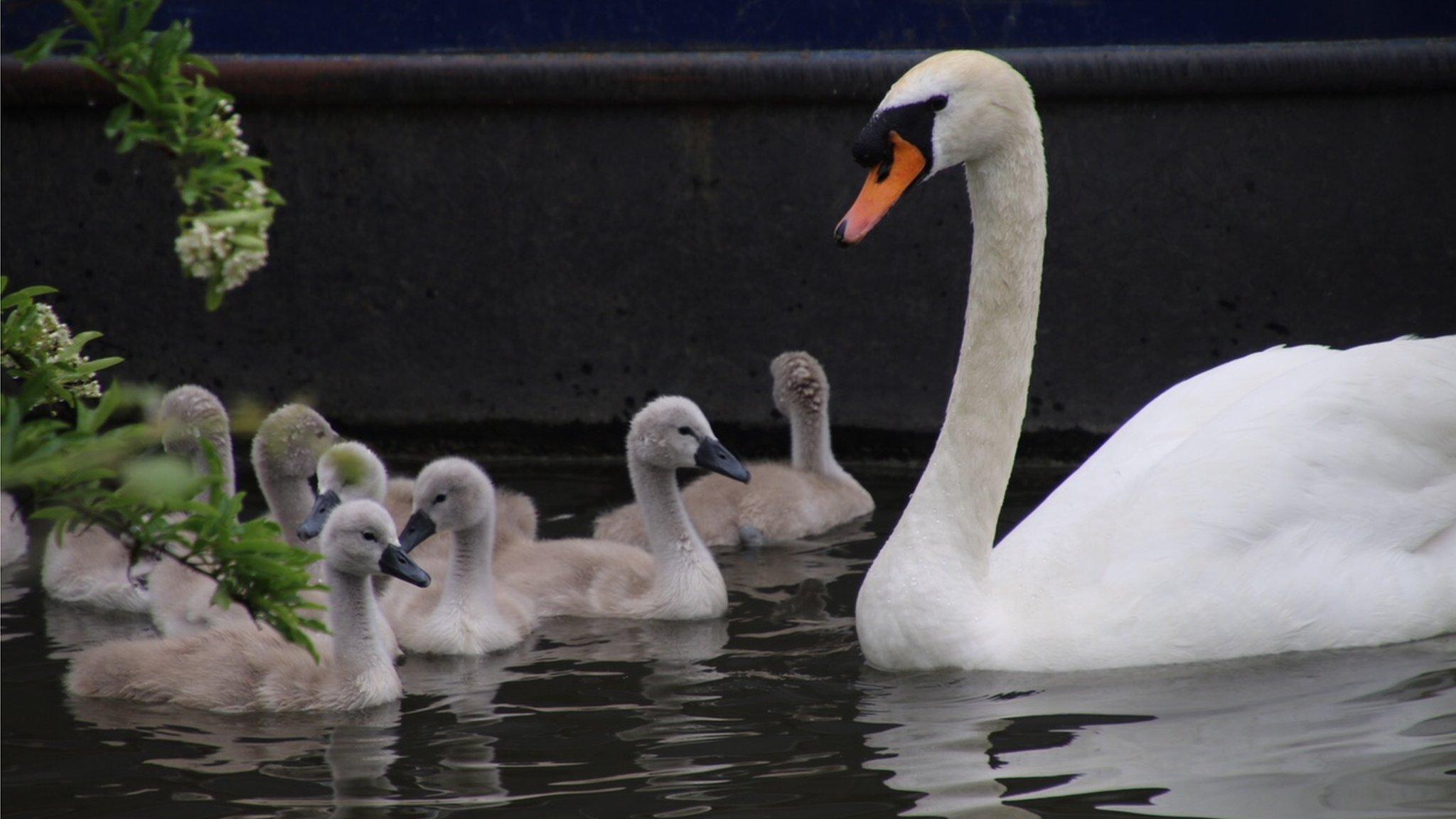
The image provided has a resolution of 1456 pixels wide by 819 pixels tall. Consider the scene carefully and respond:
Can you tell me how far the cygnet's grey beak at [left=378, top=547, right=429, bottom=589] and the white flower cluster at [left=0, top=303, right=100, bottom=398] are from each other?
2.45m

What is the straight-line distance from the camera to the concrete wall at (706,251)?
26.3ft

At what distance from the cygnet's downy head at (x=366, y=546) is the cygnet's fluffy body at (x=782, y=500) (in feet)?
5.29

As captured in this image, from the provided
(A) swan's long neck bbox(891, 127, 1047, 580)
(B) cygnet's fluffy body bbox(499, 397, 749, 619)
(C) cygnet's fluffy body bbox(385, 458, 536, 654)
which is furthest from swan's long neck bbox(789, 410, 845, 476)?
(A) swan's long neck bbox(891, 127, 1047, 580)

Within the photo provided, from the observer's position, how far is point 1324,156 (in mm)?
7992

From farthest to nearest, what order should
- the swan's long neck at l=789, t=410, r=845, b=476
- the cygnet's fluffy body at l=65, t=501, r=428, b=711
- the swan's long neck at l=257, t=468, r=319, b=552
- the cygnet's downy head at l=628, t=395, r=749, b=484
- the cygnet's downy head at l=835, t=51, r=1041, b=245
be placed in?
the swan's long neck at l=789, t=410, r=845, b=476, the swan's long neck at l=257, t=468, r=319, b=552, the cygnet's downy head at l=628, t=395, r=749, b=484, the cygnet's fluffy body at l=65, t=501, r=428, b=711, the cygnet's downy head at l=835, t=51, r=1041, b=245

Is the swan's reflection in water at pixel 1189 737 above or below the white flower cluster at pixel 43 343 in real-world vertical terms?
below

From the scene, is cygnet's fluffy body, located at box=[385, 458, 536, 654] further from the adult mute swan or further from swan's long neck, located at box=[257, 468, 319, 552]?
the adult mute swan

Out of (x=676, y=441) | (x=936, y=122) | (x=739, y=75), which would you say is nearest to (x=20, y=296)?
(x=936, y=122)

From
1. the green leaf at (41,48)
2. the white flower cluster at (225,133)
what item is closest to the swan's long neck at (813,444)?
the white flower cluster at (225,133)

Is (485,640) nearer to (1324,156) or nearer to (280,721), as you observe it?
(280,721)

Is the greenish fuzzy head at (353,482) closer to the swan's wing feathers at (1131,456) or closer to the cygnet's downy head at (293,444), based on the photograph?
the cygnet's downy head at (293,444)

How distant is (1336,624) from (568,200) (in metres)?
4.61

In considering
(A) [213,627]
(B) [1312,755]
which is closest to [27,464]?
(B) [1312,755]

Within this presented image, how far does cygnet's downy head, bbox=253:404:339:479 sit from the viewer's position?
6.25m
